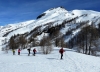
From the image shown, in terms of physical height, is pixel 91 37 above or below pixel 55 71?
above

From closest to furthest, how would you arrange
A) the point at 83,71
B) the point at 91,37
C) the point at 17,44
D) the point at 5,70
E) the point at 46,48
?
1. the point at 83,71
2. the point at 5,70
3. the point at 46,48
4. the point at 91,37
5. the point at 17,44

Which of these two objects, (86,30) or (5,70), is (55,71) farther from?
(86,30)

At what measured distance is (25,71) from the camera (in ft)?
75.7

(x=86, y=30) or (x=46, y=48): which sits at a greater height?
(x=86, y=30)

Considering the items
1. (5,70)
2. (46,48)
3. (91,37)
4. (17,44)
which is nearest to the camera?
(5,70)

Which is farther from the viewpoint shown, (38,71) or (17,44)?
(17,44)

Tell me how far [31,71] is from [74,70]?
591 cm

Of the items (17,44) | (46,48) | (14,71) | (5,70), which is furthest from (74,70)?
(17,44)

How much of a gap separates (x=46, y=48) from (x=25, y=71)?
26.0 metres

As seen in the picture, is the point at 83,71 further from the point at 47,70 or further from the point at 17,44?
the point at 17,44

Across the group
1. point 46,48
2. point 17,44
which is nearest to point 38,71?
point 46,48

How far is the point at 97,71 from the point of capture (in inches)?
907

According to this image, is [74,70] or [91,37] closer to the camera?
[74,70]

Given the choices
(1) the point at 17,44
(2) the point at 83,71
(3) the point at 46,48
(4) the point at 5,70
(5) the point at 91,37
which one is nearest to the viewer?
(2) the point at 83,71
